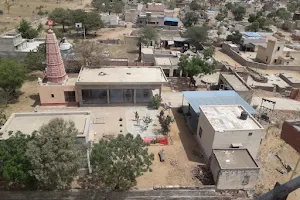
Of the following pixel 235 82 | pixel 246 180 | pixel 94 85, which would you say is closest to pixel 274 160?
pixel 246 180

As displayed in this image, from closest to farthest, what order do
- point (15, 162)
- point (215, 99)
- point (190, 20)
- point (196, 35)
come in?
point (15, 162) → point (215, 99) → point (196, 35) → point (190, 20)

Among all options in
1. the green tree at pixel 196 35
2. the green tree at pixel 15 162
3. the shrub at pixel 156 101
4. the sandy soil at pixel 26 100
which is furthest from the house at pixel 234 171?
the green tree at pixel 196 35

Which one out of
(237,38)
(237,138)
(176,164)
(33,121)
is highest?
(237,38)

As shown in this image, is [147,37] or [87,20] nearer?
[147,37]

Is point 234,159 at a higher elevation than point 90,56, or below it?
below

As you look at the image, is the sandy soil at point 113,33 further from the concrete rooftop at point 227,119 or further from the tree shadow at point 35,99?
the concrete rooftop at point 227,119

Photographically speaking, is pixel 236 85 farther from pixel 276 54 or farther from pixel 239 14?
pixel 239 14

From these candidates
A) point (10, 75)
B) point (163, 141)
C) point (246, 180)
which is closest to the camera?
point (246, 180)
